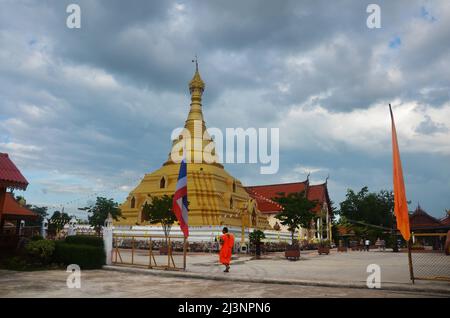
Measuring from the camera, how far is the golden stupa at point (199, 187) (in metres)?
32.0

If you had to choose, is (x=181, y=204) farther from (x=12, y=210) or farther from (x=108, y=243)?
(x=12, y=210)

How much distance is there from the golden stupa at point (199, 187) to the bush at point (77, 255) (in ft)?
53.5

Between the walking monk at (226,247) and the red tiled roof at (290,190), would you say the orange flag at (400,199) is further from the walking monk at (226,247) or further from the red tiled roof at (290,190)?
the red tiled roof at (290,190)

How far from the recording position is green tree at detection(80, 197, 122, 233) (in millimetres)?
30203

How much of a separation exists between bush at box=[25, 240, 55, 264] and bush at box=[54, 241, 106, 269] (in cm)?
26

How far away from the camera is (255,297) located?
25.5ft

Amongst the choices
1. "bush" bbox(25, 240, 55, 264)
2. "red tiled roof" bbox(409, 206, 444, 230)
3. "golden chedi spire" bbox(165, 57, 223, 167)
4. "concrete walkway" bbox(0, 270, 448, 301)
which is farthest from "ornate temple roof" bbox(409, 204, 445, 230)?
"bush" bbox(25, 240, 55, 264)

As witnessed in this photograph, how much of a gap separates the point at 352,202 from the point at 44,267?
172 ft

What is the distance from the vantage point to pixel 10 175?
43.3 feet

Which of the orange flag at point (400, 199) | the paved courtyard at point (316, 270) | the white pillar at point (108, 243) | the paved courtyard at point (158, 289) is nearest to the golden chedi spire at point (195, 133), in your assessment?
the paved courtyard at point (316, 270)

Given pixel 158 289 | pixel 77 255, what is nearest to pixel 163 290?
pixel 158 289
